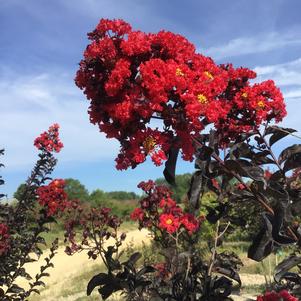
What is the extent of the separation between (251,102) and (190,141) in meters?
0.48

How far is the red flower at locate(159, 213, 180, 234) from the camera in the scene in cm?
440

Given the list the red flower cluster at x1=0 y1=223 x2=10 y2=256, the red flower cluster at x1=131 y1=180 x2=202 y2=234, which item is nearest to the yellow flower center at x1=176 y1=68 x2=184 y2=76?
the red flower cluster at x1=131 y1=180 x2=202 y2=234

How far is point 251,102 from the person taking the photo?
2.45m

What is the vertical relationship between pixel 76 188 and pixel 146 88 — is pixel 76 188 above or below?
above

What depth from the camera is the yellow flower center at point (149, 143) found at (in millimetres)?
2115

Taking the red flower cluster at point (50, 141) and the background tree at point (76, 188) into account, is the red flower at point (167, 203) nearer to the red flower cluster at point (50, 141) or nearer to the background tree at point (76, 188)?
the red flower cluster at point (50, 141)

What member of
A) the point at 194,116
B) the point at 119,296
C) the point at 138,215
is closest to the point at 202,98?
the point at 194,116

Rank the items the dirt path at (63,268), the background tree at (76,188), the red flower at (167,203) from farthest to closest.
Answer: the background tree at (76,188) → the dirt path at (63,268) → the red flower at (167,203)

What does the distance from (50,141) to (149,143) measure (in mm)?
3410

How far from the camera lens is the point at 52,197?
487 cm

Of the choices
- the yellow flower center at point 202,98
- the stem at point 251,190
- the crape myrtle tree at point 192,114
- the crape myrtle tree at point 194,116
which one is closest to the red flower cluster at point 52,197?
the crape myrtle tree at point 194,116

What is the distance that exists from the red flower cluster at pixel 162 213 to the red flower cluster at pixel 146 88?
2.30 m

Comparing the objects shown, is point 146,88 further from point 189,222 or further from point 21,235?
point 21,235

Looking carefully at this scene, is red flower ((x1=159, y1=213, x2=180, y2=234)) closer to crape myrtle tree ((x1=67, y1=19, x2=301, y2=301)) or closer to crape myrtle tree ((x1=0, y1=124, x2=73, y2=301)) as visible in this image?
crape myrtle tree ((x1=0, y1=124, x2=73, y2=301))
